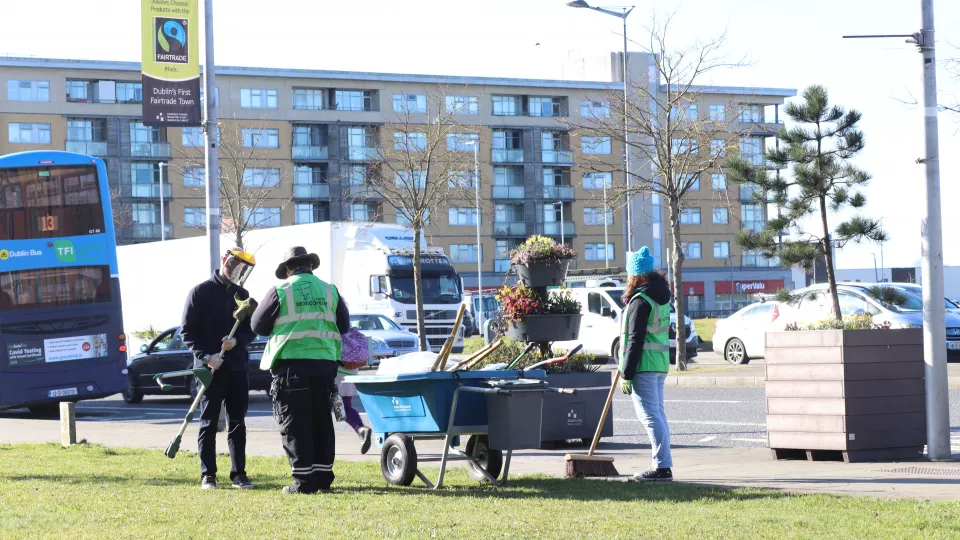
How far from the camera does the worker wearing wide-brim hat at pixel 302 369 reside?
32.1 ft

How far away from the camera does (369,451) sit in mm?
13797

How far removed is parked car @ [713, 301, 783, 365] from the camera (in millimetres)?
29028

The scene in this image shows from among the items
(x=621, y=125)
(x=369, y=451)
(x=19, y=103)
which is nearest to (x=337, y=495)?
(x=369, y=451)

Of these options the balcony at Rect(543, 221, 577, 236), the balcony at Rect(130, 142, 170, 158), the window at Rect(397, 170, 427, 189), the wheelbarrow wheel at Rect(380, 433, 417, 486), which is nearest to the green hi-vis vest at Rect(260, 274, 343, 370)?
the wheelbarrow wheel at Rect(380, 433, 417, 486)

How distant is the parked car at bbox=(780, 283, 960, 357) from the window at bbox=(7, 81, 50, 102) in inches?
2358

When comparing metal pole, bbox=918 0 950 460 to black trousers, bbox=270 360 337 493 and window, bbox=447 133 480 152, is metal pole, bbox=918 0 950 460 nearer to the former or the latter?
black trousers, bbox=270 360 337 493

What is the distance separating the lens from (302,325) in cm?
987

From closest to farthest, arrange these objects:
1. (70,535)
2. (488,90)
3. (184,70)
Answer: (70,535) < (184,70) < (488,90)

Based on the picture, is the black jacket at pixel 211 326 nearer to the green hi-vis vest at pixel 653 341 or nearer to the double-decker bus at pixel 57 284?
the green hi-vis vest at pixel 653 341

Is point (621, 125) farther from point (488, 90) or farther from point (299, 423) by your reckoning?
point (488, 90)

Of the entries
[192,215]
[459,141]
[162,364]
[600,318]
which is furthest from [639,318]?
[192,215]

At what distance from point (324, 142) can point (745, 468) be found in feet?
240

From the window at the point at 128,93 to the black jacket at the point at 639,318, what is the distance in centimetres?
7184

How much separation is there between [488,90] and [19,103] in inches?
1146
